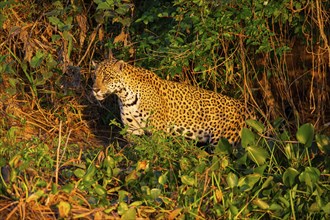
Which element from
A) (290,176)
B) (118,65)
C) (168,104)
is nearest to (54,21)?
(118,65)

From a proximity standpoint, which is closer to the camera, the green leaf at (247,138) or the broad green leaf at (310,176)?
the broad green leaf at (310,176)

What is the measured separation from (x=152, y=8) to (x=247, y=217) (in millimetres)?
3314

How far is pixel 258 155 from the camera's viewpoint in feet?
21.1

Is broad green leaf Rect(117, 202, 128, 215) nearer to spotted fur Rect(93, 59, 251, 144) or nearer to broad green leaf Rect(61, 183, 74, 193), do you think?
broad green leaf Rect(61, 183, 74, 193)

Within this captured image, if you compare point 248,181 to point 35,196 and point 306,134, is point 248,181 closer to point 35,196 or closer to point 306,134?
point 306,134

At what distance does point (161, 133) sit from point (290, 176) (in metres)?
1.64

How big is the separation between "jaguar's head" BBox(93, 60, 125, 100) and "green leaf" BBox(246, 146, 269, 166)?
252 cm

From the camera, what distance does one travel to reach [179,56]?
328 inches

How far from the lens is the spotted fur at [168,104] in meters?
8.59

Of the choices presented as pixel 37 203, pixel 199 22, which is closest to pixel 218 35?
pixel 199 22

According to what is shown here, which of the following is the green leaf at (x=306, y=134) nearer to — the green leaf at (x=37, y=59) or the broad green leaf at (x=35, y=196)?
the broad green leaf at (x=35, y=196)

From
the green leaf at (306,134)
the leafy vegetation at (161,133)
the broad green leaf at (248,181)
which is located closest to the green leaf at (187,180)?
the leafy vegetation at (161,133)

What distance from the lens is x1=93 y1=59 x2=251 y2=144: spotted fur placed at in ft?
28.2

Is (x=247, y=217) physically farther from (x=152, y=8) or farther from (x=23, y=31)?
(x=23, y=31)
